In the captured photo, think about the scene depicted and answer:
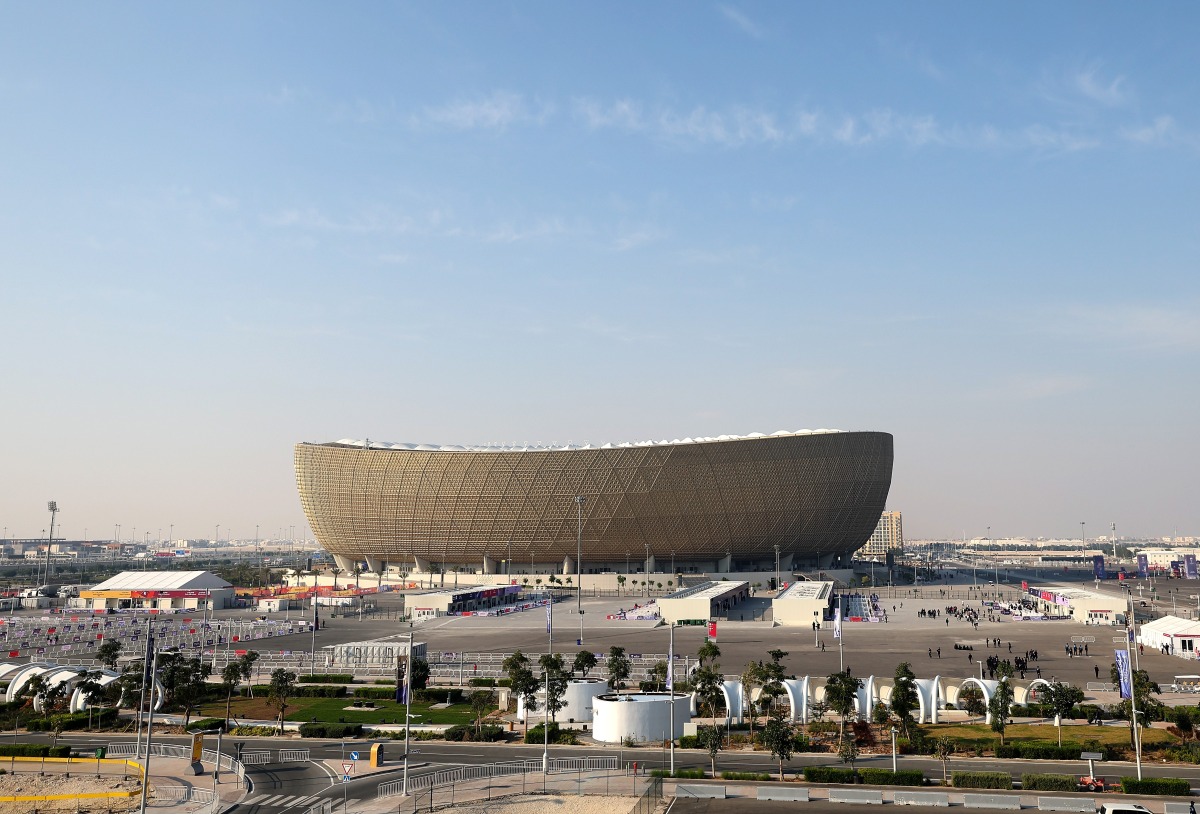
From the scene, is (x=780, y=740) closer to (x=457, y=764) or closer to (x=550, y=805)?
(x=550, y=805)

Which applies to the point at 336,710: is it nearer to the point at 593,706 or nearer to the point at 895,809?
the point at 593,706

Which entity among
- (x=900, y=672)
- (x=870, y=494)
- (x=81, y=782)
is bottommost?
(x=81, y=782)

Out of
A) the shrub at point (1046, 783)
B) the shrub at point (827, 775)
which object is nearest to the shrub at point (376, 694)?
the shrub at point (827, 775)

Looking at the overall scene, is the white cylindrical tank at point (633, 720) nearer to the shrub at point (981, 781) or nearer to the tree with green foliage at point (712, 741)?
the tree with green foliage at point (712, 741)

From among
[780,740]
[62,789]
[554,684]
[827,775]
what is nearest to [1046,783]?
[827,775]

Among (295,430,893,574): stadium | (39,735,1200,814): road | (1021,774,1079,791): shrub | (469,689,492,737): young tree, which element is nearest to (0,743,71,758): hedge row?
(39,735,1200,814): road

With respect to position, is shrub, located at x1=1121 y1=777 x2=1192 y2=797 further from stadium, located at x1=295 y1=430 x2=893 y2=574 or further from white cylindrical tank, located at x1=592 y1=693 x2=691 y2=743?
stadium, located at x1=295 y1=430 x2=893 y2=574

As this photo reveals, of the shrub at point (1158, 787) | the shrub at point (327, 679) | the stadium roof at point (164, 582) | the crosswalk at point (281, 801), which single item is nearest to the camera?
the shrub at point (1158, 787)

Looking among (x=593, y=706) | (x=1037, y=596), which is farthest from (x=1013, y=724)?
(x=1037, y=596)
